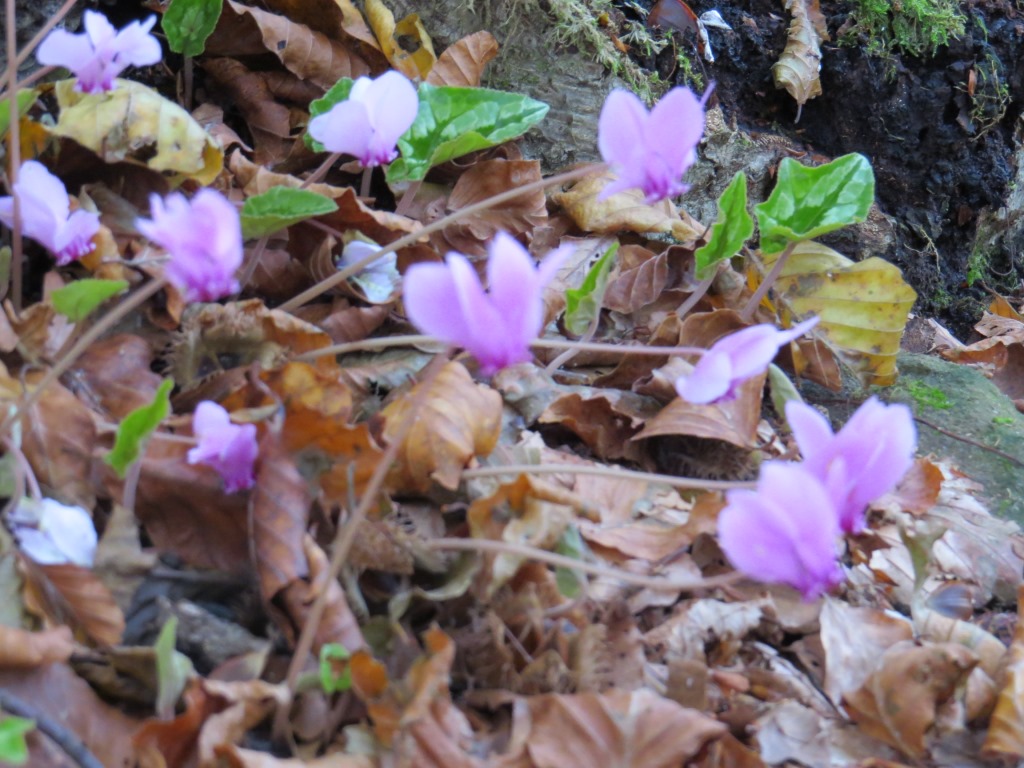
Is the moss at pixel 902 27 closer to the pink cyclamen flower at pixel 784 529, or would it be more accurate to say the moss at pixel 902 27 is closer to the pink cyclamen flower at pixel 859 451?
the pink cyclamen flower at pixel 859 451

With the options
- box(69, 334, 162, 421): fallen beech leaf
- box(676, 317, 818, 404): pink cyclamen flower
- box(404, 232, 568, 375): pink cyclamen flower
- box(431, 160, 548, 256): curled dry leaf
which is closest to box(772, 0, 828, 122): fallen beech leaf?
box(431, 160, 548, 256): curled dry leaf

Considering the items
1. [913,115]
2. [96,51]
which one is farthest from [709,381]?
[913,115]

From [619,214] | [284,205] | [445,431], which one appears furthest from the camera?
[619,214]

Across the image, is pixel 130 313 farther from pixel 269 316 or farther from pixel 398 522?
pixel 398 522

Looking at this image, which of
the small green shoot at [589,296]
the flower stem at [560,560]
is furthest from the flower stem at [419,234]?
the flower stem at [560,560]

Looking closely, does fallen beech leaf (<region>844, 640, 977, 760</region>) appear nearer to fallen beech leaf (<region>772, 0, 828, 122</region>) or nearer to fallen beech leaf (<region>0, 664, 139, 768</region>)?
fallen beech leaf (<region>0, 664, 139, 768</region>)

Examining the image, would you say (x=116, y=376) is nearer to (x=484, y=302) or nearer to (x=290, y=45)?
(x=484, y=302)

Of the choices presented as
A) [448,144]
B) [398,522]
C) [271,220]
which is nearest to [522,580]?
[398,522]
